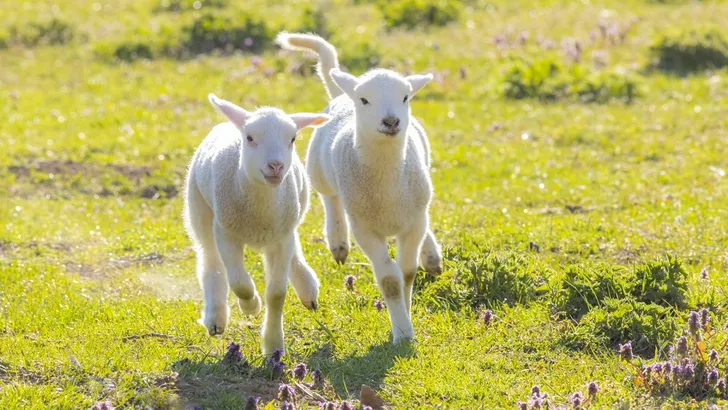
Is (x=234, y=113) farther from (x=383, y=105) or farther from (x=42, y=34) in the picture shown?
(x=42, y=34)

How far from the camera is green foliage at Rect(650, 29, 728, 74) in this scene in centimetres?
1648

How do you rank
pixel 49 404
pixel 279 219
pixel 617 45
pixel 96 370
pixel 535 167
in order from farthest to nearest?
1. pixel 617 45
2. pixel 535 167
3. pixel 279 219
4. pixel 96 370
5. pixel 49 404

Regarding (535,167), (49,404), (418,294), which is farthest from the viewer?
(535,167)

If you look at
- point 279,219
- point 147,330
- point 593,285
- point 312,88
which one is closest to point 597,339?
point 593,285

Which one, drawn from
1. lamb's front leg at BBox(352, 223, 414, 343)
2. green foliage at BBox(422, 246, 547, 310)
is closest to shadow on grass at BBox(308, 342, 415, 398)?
lamb's front leg at BBox(352, 223, 414, 343)

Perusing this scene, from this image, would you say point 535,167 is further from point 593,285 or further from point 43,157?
point 43,157

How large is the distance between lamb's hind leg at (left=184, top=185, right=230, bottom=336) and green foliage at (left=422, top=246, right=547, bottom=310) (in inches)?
59.8

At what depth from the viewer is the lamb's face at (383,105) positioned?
6.72m

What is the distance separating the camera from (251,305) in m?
7.14

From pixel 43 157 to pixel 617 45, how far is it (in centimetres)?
969

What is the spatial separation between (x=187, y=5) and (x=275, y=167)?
1690cm

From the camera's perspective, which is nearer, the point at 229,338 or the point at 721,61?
the point at 229,338

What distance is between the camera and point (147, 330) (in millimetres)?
7262

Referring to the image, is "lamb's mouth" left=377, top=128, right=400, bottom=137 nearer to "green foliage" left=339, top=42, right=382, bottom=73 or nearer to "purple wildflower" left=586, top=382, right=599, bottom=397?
"purple wildflower" left=586, top=382, right=599, bottom=397
